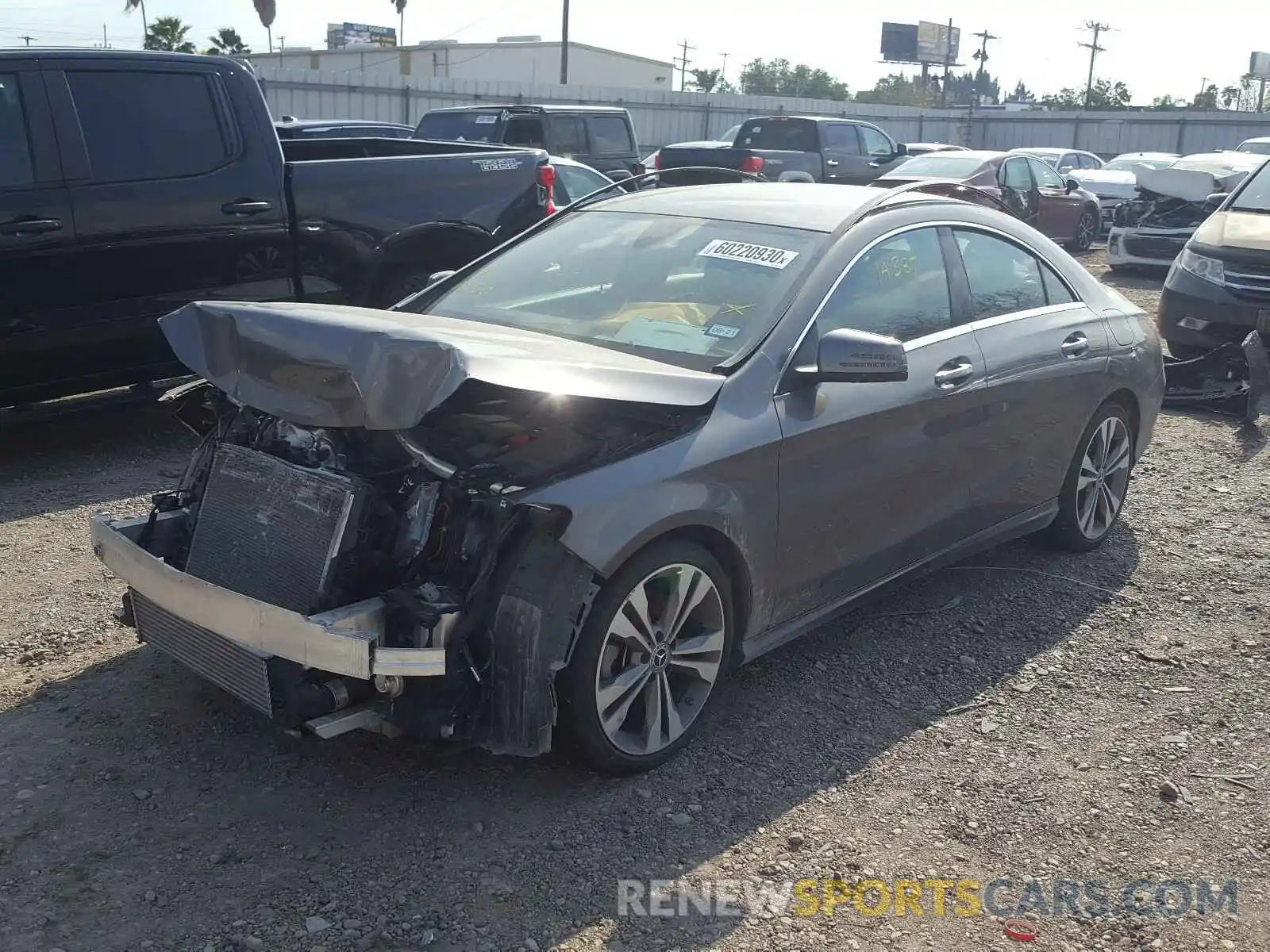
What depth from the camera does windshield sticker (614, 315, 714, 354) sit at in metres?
4.13

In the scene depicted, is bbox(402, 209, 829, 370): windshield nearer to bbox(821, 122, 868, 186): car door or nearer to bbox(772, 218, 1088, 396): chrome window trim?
bbox(772, 218, 1088, 396): chrome window trim

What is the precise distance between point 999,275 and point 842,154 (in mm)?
15875

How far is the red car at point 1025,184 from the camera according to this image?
17.1 m

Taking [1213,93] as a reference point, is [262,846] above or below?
below

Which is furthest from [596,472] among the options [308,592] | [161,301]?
[161,301]

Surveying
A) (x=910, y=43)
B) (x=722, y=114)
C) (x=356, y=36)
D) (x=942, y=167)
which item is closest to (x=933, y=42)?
(x=910, y=43)

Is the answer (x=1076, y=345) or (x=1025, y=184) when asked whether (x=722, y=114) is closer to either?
(x=1025, y=184)

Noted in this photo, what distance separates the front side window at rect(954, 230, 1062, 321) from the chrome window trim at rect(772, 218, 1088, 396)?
21mm

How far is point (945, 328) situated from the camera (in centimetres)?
477

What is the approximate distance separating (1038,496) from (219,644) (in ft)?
11.5

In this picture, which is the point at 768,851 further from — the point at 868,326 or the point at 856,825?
the point at 868,326

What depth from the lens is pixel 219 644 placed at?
3.55 m

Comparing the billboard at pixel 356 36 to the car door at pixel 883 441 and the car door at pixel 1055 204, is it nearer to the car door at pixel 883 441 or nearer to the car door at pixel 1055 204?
the car door at pixel 1055 204

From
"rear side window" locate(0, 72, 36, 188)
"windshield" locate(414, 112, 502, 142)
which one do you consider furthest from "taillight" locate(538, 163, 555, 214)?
"windshield" locate(414, 112, 502, 142)
